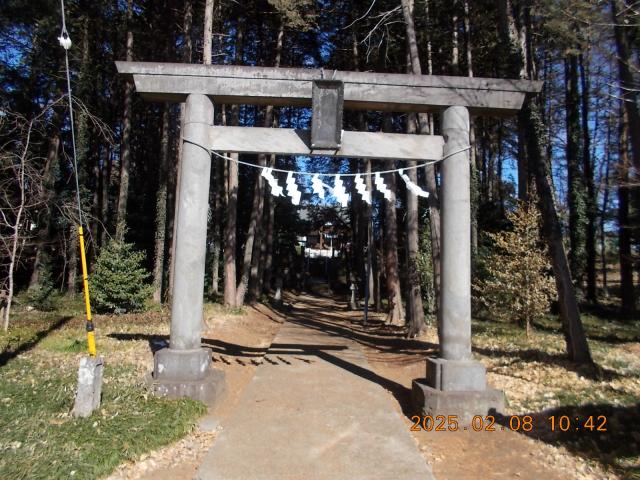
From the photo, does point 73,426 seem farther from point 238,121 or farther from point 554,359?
point 238,121

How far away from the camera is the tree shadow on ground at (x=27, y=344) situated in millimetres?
7980

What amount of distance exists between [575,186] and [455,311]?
17819 millimetres

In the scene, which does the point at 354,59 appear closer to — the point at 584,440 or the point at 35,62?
the point at 35,62

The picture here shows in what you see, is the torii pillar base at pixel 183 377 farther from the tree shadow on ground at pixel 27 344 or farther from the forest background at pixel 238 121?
the forest background at pixel 238 121

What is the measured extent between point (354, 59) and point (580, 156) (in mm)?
11882

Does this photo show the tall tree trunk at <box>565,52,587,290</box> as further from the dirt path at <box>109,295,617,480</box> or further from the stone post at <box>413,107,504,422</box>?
the stone post at <box>413,107,504,422</box>

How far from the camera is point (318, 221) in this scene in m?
41.2

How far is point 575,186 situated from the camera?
20781mm

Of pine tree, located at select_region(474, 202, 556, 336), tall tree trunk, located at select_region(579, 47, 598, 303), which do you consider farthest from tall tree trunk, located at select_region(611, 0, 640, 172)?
tall tree trunk, located at select_region(579, 47, 598, 303)

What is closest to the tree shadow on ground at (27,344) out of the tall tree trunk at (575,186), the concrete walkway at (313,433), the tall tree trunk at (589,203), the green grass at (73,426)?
the green grass at (73,426)

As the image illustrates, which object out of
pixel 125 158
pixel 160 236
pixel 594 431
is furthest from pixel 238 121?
pixel 594 431

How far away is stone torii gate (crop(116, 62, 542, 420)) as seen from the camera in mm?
6258

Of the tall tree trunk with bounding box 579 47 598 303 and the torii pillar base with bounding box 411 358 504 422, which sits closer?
the torii pillar base with bounding box 411 358 504 422
